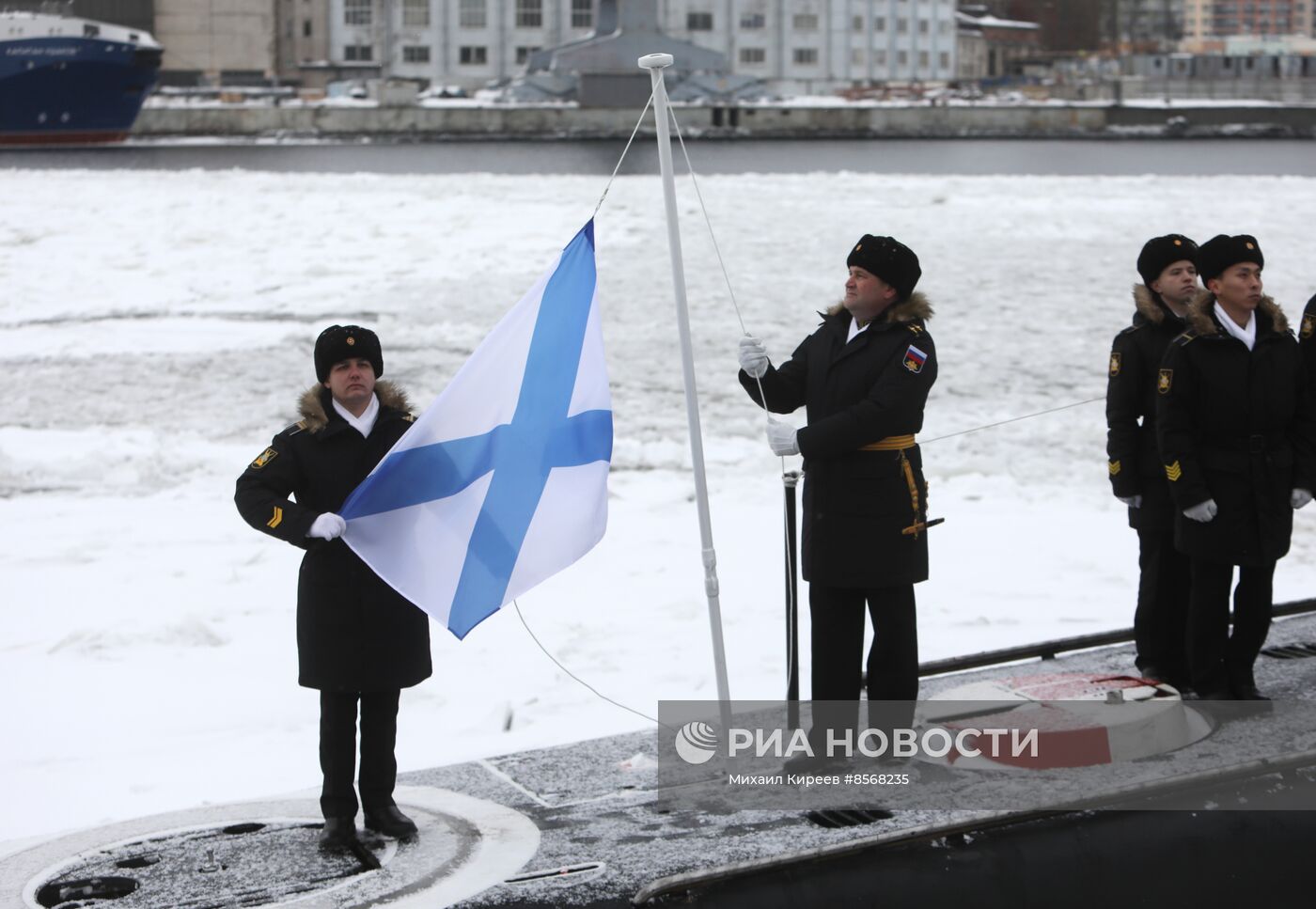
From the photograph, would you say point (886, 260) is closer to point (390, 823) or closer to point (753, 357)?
point (753, 357)

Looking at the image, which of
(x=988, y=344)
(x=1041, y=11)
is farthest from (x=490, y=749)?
(x=1041, y=11)

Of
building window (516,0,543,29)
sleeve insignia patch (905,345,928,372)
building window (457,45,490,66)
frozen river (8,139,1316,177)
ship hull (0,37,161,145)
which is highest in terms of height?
building window (516,0,543,29)

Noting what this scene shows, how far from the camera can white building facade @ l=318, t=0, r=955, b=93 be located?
308 feet

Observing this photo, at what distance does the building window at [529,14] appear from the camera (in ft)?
308

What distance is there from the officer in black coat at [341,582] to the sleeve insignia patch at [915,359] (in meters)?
1.33

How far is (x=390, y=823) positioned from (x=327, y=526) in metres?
0.83

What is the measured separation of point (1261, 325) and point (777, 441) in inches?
65.4

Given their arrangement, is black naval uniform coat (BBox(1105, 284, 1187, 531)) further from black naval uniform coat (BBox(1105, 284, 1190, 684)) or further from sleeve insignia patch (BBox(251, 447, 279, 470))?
sleeve insignia patch (BBox(251, 447, 279, 470))

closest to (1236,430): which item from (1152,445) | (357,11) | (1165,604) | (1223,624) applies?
(1152,445)

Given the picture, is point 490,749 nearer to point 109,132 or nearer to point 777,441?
point 777,441

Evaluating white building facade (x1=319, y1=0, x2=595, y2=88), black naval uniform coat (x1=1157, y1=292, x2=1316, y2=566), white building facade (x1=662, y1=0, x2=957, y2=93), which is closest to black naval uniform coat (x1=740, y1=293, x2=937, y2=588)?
black naval uniform coat (x1=1157, y1=292, x2=1316, y2=566)

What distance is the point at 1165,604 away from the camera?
527 cm

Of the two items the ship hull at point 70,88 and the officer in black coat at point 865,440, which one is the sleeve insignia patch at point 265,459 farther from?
the ship hull at point 70,88

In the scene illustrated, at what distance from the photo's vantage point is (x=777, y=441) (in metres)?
4.17
